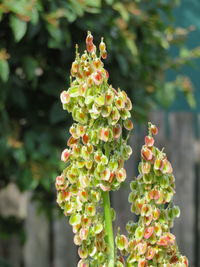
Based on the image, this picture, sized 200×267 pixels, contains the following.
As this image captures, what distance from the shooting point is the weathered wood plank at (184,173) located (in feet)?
13.7

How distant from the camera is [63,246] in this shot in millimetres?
4223

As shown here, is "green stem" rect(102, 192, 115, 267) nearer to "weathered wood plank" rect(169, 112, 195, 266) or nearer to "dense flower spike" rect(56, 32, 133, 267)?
"dense flower spike" rect(56, 32, 133, 267)

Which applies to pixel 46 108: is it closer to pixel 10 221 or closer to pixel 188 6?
pixel 10 221

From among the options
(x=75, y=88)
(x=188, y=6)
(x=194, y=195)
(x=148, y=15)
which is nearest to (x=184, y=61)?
(x=148, y=15)

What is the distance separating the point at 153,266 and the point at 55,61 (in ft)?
5.75

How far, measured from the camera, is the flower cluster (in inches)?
54.8

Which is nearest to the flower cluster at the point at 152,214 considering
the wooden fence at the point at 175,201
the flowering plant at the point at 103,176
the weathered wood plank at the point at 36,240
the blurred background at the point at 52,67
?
the flowering plant at the point at 103,176

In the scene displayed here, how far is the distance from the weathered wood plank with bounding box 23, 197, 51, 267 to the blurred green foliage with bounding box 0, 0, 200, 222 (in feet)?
3.03

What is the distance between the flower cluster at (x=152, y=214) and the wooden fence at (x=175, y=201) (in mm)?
2687

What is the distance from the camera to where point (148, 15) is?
3.19 metres

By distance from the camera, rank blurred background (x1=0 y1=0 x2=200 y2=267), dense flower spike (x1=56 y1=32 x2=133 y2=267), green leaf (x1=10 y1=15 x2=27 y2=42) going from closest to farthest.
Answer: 1. dense flower spike (x1=56 y1=32 x2=133 y2=267)
2. green leaf (x1=10 y1=15 x2=27 y2=42)
3. blurred background (x1=0 y1=0 x2=200 y2=267)

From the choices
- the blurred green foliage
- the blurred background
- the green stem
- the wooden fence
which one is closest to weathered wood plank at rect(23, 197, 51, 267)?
the wooden fence

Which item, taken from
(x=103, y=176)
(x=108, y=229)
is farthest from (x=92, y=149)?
(x=108, y=229)

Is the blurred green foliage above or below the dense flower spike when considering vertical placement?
above
